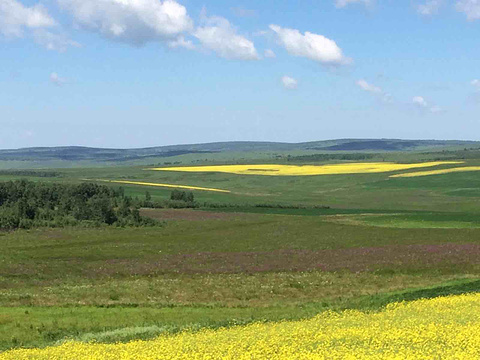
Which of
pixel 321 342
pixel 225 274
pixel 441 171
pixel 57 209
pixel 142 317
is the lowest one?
pixel 225 274

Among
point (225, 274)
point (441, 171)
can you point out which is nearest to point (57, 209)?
point (225, 274)

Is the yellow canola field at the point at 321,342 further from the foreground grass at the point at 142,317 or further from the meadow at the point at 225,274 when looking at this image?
the foreground grass at the point at 142,317

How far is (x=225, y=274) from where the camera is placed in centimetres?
4603

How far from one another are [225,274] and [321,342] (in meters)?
26.1

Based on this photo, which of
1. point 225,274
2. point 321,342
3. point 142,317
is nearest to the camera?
point 321,342

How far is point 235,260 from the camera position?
52375 millimetres

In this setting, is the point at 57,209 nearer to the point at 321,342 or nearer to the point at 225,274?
the point at 225,274

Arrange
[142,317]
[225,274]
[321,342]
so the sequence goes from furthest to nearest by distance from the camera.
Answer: [225,274]
[142,317]
[321,342]

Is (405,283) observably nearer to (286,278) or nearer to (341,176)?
(286,278)

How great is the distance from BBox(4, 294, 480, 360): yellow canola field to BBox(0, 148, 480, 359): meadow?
0.21 m

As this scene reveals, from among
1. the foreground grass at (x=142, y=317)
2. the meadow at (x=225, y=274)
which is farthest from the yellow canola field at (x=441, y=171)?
the foreground grass at (x=142, y=317)

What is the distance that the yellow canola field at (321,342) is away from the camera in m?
18.0

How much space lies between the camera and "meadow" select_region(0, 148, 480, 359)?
1075 inches

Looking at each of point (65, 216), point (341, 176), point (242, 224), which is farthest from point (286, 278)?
point (341, 176)
